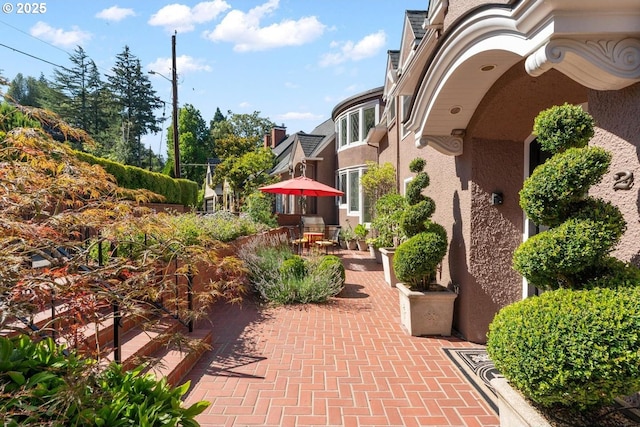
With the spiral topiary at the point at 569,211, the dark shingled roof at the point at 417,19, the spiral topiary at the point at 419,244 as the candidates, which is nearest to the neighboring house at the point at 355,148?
the dark shingled roof at the point at 417,19

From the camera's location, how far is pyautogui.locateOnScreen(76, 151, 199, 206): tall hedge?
1263cm

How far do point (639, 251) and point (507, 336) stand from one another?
1289 millimetres

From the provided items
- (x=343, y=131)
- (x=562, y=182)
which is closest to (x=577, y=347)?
(x=562, y=182)

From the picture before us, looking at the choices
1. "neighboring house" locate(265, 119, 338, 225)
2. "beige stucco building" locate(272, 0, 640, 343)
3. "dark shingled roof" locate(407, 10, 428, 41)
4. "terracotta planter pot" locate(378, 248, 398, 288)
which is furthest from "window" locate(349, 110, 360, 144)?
"terracotta planter pot" locate(378, 248, 398, 288)

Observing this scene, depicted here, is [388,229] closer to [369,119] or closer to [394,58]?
[394,58]

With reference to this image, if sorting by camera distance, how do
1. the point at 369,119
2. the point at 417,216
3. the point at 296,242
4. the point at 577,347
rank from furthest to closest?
the point at 369,119 → the point at 296,242 → the point at 417,216 → the point at 577,347

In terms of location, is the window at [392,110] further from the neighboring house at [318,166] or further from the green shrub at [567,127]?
the green shrub at [567,127]

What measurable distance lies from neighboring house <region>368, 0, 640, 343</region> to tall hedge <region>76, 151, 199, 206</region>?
883cm

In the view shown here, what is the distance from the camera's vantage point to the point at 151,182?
15406mm

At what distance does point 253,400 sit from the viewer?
3.63 meters

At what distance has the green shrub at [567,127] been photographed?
2.49 m

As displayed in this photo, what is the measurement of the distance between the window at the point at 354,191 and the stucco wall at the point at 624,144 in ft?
44.4

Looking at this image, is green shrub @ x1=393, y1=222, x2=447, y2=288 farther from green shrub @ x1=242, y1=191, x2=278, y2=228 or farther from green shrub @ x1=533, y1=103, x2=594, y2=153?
green shrub @ x1=242, y1=191, x2=278, y2=228

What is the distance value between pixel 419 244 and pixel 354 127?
13.0 m
